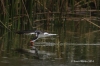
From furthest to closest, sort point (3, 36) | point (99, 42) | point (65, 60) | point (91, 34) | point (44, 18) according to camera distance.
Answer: point (44, 18)
point (91, 34)
point (3, 36)
point (99, 42)
point (65, 60)

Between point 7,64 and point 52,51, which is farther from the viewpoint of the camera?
point 52,51

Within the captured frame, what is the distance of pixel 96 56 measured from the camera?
26.9 feet

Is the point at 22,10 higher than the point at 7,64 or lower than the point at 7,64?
higher

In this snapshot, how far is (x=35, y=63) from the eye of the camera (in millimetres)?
7395

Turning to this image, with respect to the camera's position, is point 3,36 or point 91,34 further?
point 91,34

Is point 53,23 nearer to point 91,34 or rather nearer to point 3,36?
point 91,34

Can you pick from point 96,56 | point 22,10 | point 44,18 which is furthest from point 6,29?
point 96,56

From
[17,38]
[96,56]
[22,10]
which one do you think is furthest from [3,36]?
[96,56]

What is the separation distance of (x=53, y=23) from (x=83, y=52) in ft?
16.9

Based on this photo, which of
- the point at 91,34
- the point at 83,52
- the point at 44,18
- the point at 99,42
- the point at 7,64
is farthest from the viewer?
the point at 44,18

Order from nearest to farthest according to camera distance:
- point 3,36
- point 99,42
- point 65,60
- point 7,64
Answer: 1. point 7,64
2. point 65,60
3. point 99,42
4. point 3,36

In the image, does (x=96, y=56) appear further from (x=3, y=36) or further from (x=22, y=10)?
(x=22, y=10)

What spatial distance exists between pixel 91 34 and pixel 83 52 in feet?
9.62

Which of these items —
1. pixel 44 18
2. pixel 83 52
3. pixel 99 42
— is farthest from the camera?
pixel 44 18
